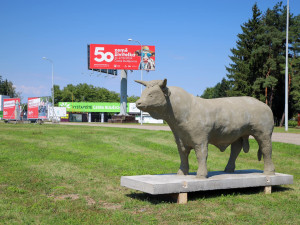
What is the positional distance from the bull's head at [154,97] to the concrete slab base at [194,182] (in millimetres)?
1269

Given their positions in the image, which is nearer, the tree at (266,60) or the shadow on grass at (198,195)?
the shadow on grass at (198,195)

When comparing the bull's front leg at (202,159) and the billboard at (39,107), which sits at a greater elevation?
the billboard at (39,107)

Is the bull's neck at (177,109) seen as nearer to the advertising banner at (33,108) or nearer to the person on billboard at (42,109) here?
the person on billboard at (42,109)

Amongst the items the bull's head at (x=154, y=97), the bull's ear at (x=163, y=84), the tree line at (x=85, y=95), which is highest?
the tree line at (x=85, y=95)

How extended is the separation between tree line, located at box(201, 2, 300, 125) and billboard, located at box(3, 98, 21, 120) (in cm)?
2518

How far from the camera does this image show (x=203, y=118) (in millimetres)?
6375

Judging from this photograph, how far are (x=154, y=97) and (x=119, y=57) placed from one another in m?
41.3

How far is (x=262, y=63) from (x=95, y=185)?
3803 cm

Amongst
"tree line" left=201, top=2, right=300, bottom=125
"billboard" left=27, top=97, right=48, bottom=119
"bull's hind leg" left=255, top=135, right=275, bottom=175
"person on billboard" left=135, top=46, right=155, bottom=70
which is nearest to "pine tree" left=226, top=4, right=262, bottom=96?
"tree line" left=201, top=2, right=300, bottom=125

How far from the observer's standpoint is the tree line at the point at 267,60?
123 feet

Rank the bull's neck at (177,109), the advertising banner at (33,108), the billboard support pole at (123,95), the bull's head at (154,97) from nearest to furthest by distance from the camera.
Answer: the bull's head at (154,97), the bull's neck at (177,109), the advertising banner at (33,108), the billboard support pole at (123,95)

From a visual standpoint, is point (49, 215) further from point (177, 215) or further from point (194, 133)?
point (194, 133)

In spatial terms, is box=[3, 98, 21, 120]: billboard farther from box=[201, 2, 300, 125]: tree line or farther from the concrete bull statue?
the concrete bull statue

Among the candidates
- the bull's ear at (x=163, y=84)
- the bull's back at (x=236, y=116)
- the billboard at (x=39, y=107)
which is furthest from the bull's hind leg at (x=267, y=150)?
the billboard at (x=39, y=107)
